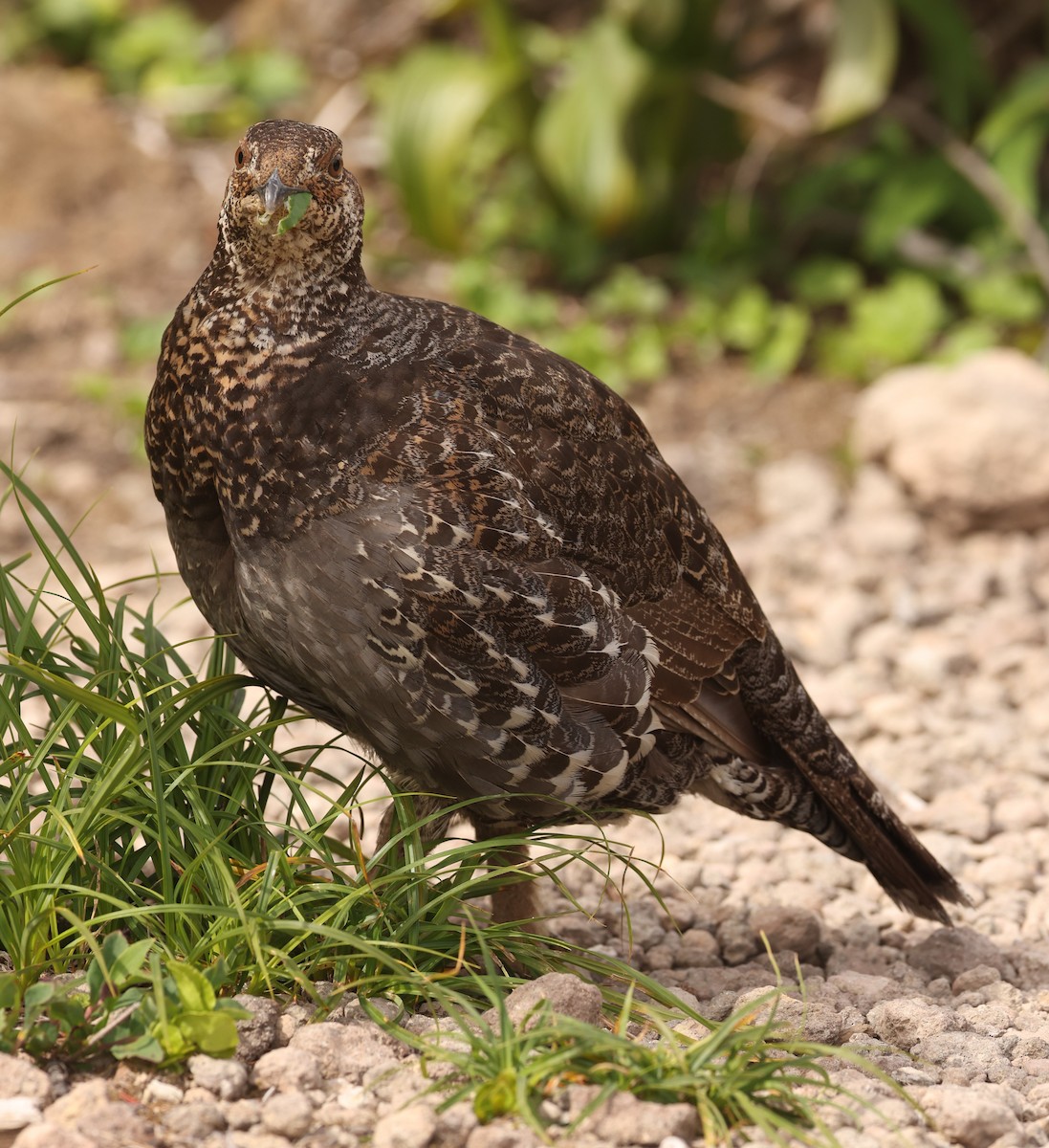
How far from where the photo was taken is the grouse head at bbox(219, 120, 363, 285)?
3016 mm

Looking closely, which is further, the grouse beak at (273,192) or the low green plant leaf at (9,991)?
the grouse beak at (273,192)

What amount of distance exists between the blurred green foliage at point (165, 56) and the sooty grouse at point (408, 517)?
6.11 m

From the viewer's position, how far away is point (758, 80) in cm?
848

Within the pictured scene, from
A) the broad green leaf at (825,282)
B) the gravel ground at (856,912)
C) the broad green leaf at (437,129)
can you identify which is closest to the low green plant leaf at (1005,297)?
the broad green leaf at (825,282)

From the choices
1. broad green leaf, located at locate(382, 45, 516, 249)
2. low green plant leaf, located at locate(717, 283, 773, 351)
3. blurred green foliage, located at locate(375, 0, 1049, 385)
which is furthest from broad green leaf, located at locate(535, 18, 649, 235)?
low green plant leaf, located at locate(717, 283, 773, 351)

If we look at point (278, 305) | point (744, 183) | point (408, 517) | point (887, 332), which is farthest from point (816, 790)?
point (744, 183)

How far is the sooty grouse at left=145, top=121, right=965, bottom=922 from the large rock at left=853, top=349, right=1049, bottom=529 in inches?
113

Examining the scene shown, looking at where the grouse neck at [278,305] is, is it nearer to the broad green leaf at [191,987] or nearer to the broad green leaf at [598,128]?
the broad green leaf at [191,987]

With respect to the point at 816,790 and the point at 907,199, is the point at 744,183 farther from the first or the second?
the point at 816,790

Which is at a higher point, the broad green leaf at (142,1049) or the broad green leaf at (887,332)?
the broad green leaf at (887,332)

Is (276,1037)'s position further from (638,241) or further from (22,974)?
(638,241)

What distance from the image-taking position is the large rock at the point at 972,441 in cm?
597

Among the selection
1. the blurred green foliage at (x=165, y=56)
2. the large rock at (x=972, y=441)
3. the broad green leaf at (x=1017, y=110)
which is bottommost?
the large rock at (x=972, y=441)

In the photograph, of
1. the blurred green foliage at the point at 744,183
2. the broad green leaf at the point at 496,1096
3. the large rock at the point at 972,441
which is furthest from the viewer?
the blurred green foliage at the point at 744,183
